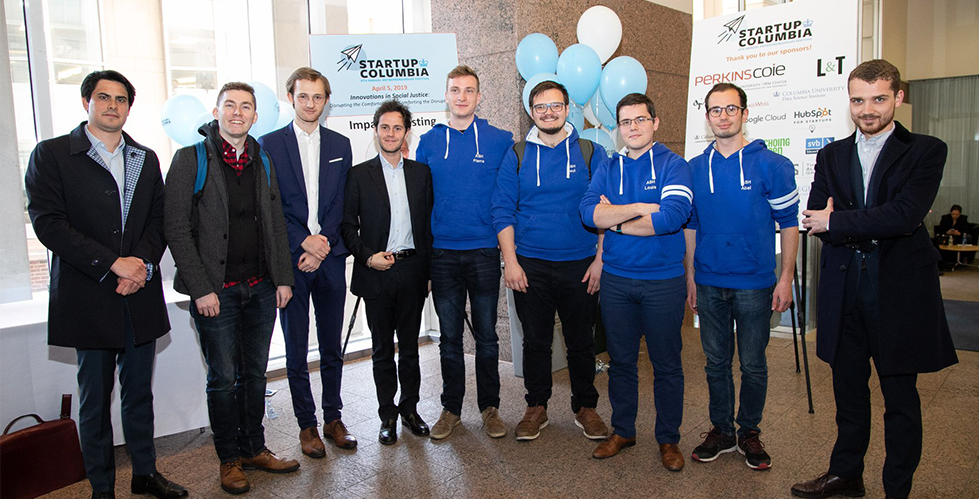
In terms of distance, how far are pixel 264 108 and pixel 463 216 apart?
142 cm

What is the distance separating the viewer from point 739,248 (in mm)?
2709

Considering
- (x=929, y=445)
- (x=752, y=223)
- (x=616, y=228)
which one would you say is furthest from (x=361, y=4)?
(x=929, y=445)

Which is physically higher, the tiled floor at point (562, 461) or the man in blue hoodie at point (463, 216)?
the man in blue hoodie at point (463, 216)

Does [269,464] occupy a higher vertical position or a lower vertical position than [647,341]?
lower

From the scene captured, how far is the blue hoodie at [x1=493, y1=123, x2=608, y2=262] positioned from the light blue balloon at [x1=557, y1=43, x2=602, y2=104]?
120cm

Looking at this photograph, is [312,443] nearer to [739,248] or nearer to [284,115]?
[284,115]

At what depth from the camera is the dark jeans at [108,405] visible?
8.32ft

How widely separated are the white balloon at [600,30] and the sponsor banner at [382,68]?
0.94 m

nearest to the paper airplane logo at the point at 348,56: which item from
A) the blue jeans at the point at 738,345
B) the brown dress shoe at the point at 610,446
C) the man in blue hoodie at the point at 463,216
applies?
the man in blue hoodie at the point at 463,216

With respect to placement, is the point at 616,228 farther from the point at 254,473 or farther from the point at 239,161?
the point at 254,473

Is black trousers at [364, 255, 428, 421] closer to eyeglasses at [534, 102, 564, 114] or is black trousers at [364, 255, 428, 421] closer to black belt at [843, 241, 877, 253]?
eyeglasses at [534, 102, 564, 114]

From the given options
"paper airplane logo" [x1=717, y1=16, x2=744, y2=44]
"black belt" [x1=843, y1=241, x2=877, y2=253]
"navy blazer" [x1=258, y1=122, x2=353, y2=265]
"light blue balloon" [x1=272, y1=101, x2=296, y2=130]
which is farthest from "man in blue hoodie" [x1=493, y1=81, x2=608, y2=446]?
"paper airplane logo" [x1=717, y1=16, x2=744, y2=44]

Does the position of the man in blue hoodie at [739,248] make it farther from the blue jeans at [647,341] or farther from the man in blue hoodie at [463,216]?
the man in blue hoodie at [463,216]

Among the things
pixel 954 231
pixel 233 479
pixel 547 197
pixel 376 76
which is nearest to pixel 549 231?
pixel 547 197
